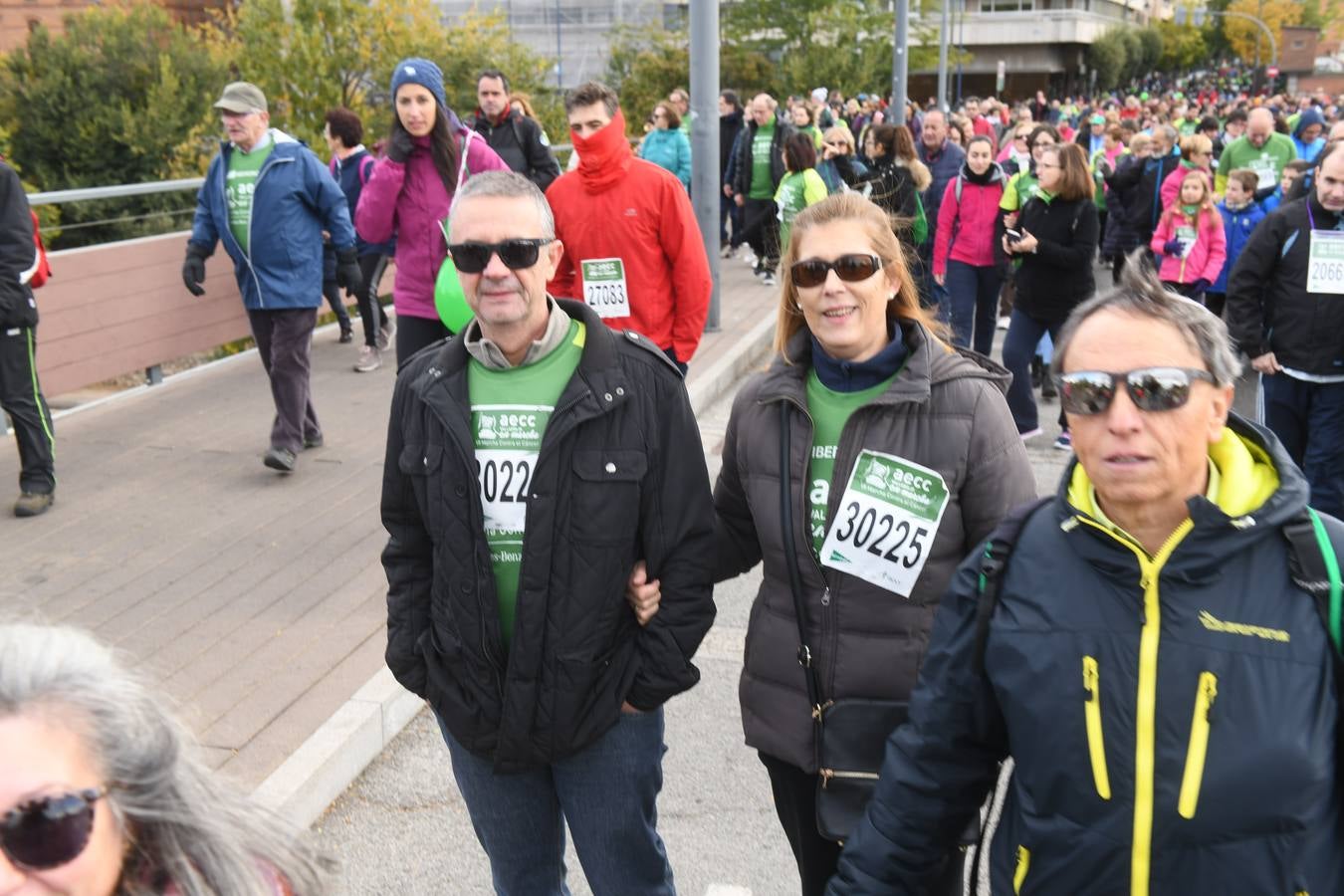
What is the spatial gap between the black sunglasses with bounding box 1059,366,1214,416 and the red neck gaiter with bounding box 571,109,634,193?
13.2ft

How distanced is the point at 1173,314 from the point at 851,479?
2.65 feet

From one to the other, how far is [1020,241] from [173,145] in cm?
1427

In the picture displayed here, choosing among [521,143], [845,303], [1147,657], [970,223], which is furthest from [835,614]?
[521,143]

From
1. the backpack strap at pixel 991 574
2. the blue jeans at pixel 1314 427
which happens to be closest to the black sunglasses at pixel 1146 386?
the backpack strap at pixel 991 574

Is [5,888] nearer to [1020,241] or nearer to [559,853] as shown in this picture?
[559,853]

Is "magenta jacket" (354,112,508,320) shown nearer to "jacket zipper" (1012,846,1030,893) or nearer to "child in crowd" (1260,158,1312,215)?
"jacket zipper" (1012,846,1030,893)

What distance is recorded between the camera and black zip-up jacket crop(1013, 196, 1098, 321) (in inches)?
310

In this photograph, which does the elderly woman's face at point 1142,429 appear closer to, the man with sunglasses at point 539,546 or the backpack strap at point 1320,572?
the backpack strap at point 1320,572

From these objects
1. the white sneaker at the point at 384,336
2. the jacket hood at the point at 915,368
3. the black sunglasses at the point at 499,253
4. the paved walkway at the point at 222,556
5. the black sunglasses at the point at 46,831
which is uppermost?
the black sunglasses at the point at 499,253

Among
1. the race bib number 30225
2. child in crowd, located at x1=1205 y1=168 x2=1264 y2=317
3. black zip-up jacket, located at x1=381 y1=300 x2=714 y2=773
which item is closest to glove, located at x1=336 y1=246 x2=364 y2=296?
black zip-up jacket, located at x1=381 y1=300 x2=714 y2=773

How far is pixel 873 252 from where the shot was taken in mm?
2707

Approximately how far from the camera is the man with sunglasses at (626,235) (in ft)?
18.6

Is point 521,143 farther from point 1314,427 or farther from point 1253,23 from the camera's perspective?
point 1253,23

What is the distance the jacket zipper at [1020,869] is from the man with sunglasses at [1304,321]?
4512 millimetres
